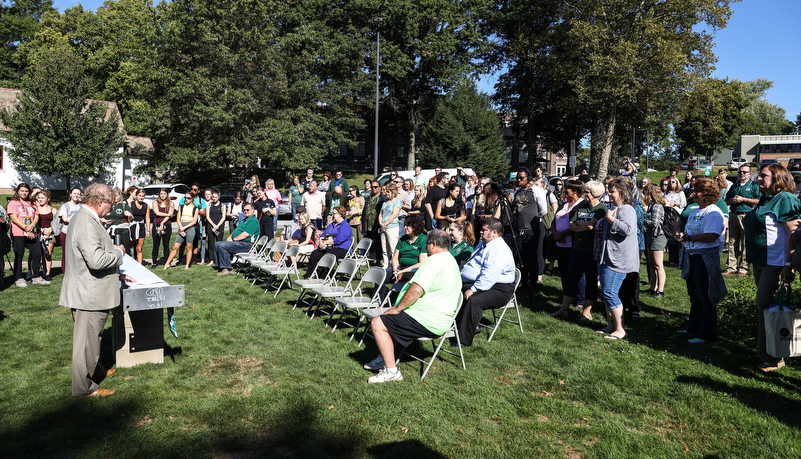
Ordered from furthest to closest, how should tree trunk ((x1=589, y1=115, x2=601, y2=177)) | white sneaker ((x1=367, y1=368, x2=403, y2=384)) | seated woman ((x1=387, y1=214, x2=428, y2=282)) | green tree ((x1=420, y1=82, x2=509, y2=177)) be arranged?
green tree ((x1=420, y1=82, x2=509, y2=177)) < tree trunk ((x1=589, y1=115, x2=601, y2=177)) < seated woman ((x1=387, y1=214, x2=428, y2=282)) < white sneaker ((x1=367, y1=368, x2=403, y2=384))

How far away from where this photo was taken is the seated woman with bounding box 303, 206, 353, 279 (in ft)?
29.6

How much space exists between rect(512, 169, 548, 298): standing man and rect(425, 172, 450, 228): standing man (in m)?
1.41

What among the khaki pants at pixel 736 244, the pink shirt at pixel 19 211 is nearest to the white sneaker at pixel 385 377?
the pink shirt at pixel 19 211

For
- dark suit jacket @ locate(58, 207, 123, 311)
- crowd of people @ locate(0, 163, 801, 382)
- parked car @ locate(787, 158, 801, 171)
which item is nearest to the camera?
dark suit jacket @ locate(58, 207, 123, 311)

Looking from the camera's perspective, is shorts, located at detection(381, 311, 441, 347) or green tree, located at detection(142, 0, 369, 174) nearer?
shorts, located at detection(381, 311, 441, 347)

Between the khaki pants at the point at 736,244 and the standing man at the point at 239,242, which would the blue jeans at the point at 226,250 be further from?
the khaki pants at the point at 736,244

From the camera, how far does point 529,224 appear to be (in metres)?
8.36

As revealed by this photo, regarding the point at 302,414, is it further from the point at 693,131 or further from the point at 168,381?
→ the point at 693,131

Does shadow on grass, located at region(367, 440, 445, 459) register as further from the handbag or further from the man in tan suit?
the handbag

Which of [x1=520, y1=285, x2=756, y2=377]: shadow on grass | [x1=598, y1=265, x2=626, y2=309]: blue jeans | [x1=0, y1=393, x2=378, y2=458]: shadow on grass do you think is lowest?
[x1=0, y1=393, x2=378, y2=458]: shadow on grass

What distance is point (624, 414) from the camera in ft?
13.8

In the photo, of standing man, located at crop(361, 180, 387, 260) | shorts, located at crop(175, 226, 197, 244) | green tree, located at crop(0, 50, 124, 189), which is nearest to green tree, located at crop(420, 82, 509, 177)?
green tree, located at crop(0, 50, 124, 189)

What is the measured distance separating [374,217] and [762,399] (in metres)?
7.70

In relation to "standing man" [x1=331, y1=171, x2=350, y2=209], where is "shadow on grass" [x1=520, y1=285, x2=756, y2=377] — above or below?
below
